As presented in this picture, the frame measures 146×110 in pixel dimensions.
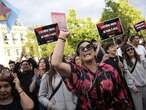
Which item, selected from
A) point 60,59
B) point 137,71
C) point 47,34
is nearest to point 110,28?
point 47,34

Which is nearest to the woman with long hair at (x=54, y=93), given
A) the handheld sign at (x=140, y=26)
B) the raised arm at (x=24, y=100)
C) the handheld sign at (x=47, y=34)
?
the raised arm at (x=24, y=100)

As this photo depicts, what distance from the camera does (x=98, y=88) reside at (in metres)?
5.37

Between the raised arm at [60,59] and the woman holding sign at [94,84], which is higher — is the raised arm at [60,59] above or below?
above

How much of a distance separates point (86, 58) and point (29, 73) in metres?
4.10

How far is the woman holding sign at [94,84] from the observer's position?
536 centimetres

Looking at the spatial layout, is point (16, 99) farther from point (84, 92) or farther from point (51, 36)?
point (51, 36)

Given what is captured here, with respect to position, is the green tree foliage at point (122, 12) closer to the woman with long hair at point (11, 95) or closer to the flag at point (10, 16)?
the flag at point (10, 16)

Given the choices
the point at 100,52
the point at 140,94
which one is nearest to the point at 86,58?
the point at 140,94

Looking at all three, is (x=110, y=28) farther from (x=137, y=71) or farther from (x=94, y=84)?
(x=94, y=84)

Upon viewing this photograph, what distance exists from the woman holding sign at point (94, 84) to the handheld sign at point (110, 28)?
5003 millimetres

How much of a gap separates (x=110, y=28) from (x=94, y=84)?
602 centimetres

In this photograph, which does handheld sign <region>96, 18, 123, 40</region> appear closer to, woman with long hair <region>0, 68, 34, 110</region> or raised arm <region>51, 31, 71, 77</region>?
woman with long hair <region>0, 68, 34, 110</region>

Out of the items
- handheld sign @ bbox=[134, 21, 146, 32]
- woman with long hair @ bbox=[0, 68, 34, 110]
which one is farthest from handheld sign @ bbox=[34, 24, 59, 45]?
handheld sign @ bbox=[134, 21, 146, 32]

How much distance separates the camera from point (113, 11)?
49.3 m
